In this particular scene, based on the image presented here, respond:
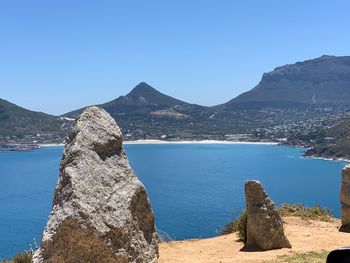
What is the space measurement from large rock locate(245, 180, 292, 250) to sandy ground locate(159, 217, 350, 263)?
1.19 ft

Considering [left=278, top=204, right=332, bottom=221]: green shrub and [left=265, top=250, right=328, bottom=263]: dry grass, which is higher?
[left=265, top=250, right=328, bottom=263]: dry grass

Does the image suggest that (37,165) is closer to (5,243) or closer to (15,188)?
(15,188)

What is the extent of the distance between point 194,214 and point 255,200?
158 ft

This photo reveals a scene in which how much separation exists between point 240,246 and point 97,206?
6.12 m

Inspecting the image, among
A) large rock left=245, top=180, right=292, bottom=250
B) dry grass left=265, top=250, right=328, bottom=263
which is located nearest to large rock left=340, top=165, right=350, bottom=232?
large rock left=245, top=180, right=292, bottom=250

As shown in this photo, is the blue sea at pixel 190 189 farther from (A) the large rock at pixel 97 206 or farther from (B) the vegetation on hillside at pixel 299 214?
(A) the large rock at pixel 97 206

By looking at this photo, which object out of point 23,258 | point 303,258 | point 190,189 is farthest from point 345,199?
point 190,189

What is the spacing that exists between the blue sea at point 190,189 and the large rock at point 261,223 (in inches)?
775

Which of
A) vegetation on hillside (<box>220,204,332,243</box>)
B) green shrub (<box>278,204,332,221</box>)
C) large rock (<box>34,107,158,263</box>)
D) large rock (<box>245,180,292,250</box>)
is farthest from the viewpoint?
green shrub (<box>278,204,332,221</box>)

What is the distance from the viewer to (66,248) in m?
8.38

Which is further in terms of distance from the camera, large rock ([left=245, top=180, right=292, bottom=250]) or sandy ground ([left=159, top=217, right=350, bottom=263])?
large rock ([left=245, top=180, right=292, bottom=250])

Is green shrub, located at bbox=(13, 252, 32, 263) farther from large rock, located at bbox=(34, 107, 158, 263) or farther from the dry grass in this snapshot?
the dry grass

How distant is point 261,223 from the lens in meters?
13.3

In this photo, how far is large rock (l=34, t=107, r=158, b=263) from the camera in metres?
8.41
